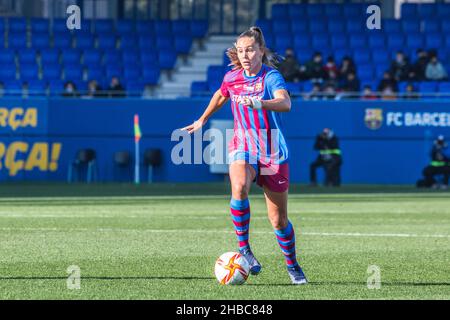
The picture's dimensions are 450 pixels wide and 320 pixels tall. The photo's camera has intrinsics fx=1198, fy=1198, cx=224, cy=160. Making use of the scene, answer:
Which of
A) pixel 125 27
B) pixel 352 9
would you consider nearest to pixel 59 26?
pixel 125 27

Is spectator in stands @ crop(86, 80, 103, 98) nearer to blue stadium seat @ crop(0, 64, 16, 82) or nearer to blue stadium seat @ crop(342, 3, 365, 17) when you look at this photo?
blue stadium seat @ crop(0, 64, 16, 82)

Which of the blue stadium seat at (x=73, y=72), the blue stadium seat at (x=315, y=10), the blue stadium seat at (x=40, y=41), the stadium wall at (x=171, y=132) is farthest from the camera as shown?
the blue stadium seat at (x=315, y=10)

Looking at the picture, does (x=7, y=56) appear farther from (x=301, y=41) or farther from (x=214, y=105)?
(x=214, y=105)

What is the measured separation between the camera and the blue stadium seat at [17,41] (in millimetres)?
37531

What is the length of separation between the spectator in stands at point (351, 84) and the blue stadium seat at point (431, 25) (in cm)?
436

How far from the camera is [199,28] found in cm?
3838

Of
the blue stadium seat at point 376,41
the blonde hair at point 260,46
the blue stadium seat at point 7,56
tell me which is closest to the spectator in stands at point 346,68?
the blue stadium seat at point 376,41

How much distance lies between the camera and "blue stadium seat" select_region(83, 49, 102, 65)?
36.7 meters

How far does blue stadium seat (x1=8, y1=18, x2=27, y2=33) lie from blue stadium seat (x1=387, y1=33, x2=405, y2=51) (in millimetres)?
11553

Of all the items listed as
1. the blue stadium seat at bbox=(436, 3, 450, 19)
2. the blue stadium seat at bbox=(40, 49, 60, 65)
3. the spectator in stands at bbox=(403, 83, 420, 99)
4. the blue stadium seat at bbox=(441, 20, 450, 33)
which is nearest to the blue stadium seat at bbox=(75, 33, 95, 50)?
the blue stadium seat at bbox=(40, 49, 60, 65)

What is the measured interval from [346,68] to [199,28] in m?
6.48

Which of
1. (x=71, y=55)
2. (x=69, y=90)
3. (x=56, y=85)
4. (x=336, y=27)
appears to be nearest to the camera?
(x=69, y=90)

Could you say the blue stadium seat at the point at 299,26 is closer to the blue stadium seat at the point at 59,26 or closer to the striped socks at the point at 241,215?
the blue stadium seat at the point at 59,26
